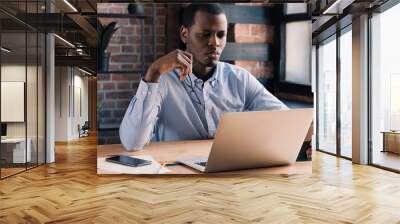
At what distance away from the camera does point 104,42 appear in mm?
5605

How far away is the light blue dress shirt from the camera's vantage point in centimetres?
549

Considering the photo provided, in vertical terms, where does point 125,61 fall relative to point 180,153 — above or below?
above

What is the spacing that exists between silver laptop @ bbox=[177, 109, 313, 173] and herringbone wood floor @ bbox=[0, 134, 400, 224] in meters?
0.24

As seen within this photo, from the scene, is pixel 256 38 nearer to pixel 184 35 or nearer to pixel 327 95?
pixel 184 35

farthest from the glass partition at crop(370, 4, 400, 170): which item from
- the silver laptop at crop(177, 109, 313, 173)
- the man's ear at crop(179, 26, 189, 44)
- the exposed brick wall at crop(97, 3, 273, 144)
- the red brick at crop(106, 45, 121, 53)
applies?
the red brick at crop(106, 45, 121, 53)

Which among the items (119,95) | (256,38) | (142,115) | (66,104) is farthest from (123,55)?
(66,104)

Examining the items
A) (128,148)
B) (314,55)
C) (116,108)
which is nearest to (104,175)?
(128,148)

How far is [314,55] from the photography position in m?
9.90

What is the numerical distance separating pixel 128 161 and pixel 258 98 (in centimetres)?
202

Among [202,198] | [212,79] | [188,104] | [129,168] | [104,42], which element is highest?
[104,42]

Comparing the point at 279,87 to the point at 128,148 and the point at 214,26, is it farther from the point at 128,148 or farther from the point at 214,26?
the point at 128,148

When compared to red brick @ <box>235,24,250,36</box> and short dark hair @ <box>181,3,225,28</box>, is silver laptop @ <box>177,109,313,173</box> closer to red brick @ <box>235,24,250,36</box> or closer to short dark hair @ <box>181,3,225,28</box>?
red brick @ <box>235,24,250,36</box>

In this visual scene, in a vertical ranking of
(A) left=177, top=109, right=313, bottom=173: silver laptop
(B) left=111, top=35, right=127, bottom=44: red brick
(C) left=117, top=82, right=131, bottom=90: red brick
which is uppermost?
(B) left=111, top=35, right=127, bottom=44: red brick

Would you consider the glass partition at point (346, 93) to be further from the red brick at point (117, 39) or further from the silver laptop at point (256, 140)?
the red brick at point (117, 39)
